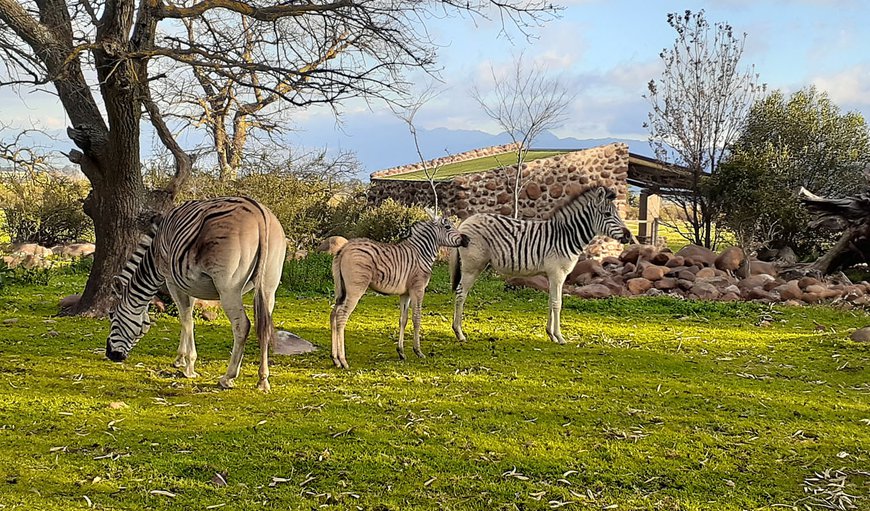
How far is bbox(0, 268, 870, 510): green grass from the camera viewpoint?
3.97 metres

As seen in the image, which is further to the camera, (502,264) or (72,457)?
(502,264)

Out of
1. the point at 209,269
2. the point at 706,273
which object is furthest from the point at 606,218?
the point at 706,273

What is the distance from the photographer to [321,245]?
660 inches

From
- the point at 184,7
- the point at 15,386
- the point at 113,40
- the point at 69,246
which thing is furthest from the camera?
the point at 69,246

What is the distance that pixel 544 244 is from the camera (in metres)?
8.70

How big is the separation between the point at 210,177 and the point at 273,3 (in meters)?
8.84

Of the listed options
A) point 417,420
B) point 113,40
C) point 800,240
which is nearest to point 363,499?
point 417,420

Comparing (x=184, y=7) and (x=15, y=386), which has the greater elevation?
(x=184, y=7)

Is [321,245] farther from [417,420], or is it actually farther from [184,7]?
[417,420]

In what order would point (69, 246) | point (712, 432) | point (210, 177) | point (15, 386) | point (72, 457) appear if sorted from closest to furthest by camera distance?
point (72, 457)
point (712, 432)
point (15, 386)
point (210, 177)
point (69, 246)

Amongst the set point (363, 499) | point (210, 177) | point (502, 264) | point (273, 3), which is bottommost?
point (363, 499)

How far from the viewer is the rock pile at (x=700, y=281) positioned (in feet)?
42.1

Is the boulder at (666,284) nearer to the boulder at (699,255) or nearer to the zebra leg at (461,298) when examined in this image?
the boulder at (699,255)

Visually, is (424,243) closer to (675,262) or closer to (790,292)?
(790,292)
